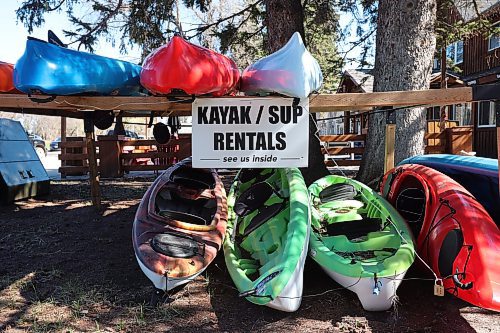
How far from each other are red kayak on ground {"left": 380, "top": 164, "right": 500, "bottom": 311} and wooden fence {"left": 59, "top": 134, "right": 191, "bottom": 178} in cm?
861

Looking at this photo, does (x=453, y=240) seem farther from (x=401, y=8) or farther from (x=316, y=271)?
(x=401, y=8)

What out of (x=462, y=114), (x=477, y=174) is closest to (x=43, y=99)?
(x=477, y=174)

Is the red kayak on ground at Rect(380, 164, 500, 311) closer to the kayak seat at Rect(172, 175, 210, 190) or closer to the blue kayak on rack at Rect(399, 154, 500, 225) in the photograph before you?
the blue kayak on rack at Rect(399, 154, 500, 225)

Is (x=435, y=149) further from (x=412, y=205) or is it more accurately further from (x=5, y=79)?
(x=5, y=79)

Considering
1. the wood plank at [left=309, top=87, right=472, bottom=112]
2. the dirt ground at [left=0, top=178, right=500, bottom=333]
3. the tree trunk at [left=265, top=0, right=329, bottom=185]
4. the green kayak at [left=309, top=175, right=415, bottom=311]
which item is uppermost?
the tree trunk at [left=265, top=0, right=329, bottom=185]

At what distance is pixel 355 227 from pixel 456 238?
3.57 feet

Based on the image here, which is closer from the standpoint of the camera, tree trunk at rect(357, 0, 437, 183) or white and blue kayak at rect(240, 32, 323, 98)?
white and blue kayak at rect(240, 32, 323, 98)

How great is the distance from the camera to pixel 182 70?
3957mm

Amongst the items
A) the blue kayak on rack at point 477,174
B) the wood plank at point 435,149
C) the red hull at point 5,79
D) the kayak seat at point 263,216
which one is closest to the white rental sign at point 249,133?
the kayak seat at point 263,216

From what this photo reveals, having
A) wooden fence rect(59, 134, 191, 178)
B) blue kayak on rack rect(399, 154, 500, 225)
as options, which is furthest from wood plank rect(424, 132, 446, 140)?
blue kayak on rack rect(399, 154, 500, 225)

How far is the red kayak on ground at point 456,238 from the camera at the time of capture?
3373mm

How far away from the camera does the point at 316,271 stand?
4809mm

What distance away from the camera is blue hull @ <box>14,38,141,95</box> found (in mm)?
4043

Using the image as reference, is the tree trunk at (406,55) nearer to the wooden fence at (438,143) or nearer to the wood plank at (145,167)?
the wooden fence at (438,143)
